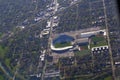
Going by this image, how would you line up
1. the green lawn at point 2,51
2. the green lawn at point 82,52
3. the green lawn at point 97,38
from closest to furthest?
the green lawn at point 82,52, the green lawn at point 97,38, the green lawn at point 2,51

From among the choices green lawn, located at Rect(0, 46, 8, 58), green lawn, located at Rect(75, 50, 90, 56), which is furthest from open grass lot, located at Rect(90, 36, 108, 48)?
green lawn, located at Rect(0, 46, 8, 58)

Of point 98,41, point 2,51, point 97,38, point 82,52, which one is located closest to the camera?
point 82,52

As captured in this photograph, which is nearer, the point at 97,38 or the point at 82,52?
the point at 82,52

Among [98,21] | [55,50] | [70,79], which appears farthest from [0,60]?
[98,21]

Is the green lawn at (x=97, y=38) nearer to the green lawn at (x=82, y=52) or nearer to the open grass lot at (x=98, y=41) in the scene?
the open grass lot at (x=98, y=41)

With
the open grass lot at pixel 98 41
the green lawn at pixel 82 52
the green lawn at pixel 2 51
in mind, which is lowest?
the green lawn at pixel 82 52

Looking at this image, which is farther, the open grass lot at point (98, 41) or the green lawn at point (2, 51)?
the green lawn at point (2, 51)

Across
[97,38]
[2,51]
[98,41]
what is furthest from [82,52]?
[2,51]

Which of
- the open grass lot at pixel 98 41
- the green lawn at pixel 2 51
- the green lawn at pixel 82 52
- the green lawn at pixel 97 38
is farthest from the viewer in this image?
the green lawn at pixel 2 51

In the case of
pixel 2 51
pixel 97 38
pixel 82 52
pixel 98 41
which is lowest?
pixel 82 52

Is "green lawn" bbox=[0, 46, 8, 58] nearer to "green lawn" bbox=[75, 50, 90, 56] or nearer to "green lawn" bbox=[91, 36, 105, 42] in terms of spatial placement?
"green lawn" bbox=[75, 50, 90, 56]

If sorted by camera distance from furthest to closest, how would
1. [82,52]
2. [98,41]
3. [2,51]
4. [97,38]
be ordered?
[2,51]
[97,38]
[98,41]
[82,52]

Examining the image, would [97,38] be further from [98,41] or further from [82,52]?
[82,52]

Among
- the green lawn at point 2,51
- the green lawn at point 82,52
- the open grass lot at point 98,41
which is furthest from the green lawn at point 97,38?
the green lawn at point 2,51
